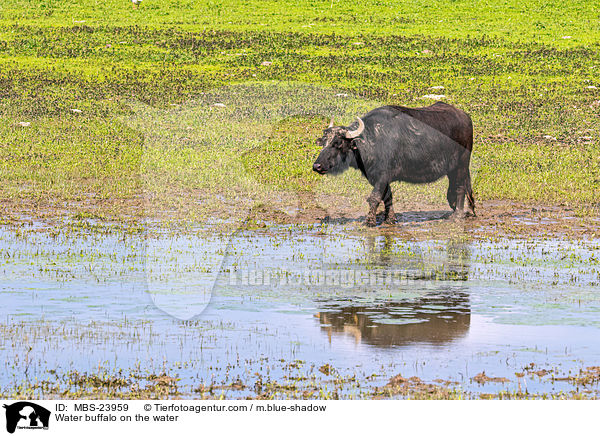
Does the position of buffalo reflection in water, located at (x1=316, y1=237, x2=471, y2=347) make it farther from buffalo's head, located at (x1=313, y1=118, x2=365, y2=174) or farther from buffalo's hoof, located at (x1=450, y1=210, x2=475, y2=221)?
buffalo's hoof, located at (x1=450, y1=210, x2=475, y2=221)

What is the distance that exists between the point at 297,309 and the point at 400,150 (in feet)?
24.4

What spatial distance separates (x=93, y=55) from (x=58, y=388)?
3173 cm

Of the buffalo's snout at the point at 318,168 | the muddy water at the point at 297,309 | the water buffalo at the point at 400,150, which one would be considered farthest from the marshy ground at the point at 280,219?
the buffalo's snout at the point at 318,168

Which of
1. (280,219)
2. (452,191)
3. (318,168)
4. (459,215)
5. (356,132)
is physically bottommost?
(280,219)

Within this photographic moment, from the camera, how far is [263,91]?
3350 cm

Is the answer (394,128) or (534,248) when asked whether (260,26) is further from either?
(534,248)

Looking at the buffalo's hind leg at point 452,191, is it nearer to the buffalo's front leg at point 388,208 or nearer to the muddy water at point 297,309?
the buffalo's front leg at point 388,208

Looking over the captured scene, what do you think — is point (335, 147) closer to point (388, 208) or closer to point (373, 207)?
point (373, 207)

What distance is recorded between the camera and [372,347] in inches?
393

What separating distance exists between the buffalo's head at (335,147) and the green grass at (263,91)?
2245mm

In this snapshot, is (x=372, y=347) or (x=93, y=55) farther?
(x=93, y=55)

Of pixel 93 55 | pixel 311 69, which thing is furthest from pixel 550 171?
pixel 93 55

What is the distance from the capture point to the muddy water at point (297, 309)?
30.3 feet
